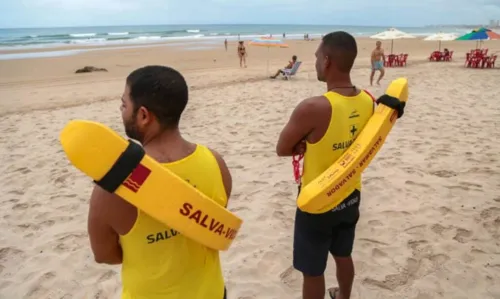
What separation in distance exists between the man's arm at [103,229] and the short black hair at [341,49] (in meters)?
1.52

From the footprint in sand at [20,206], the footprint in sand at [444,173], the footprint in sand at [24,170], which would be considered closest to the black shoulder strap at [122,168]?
the footprint in sand at [20,206]

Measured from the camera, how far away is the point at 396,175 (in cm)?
541

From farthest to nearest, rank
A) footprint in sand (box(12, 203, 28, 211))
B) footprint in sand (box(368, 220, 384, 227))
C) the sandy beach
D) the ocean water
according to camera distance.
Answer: the ocean water → footprint in sand (box(12, 203, 28, 211)) → footprint in sand (box(368, 220, 384, 227)) → the sandy beach

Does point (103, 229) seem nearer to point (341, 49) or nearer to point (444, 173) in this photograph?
point (341, 49)

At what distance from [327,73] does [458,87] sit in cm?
1096

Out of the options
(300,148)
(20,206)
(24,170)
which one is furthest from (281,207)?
(24,170)

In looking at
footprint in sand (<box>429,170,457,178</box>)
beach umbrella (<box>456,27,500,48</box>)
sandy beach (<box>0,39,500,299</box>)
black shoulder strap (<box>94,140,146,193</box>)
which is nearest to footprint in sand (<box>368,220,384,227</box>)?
sandy beach (<box>0,39,500,299</box>)

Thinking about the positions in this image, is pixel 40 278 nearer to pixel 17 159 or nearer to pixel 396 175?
pixel 17 159

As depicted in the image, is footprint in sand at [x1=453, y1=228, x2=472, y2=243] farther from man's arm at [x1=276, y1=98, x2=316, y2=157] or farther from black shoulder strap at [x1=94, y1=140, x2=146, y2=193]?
black shoulder strap at [x1=94, y1=140, x2=146, y2=193]

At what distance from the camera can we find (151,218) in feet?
4.83

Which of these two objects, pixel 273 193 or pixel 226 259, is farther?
pixel 273 193

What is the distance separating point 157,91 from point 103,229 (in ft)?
1.82

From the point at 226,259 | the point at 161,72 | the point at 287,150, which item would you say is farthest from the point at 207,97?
the point at 161,72

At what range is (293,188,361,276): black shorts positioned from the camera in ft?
8.11
